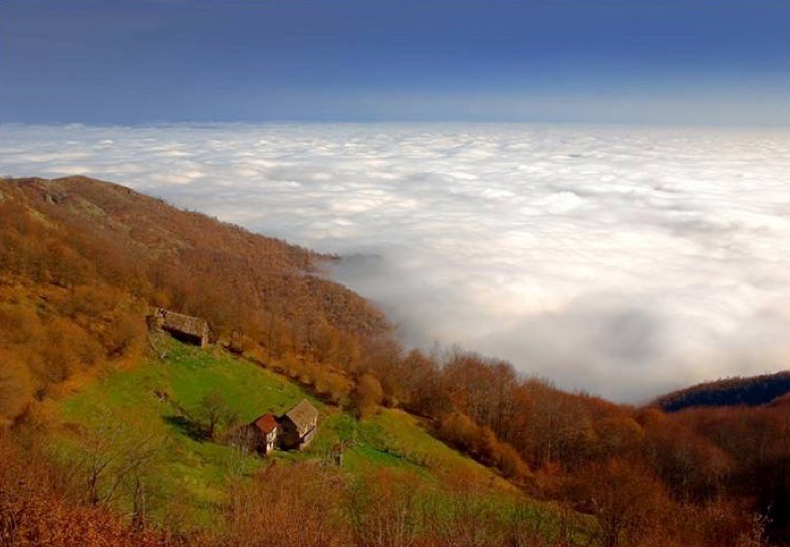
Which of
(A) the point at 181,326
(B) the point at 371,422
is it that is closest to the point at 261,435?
(B) the point at 371,422

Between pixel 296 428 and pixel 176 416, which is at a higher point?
pixel 176 416

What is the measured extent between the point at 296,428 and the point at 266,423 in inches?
85.4

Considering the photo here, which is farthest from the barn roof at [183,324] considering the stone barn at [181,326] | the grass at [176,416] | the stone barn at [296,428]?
the stone barn at [296,428]

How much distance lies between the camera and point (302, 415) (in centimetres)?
3462

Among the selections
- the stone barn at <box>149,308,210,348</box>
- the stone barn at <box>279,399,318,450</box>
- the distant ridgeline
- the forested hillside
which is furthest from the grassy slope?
the distant ridgeline

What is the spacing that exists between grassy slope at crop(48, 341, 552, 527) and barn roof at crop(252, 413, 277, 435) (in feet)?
5.16

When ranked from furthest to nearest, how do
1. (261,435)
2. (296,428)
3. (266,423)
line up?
(296,428) < (266,423) < (261,435)

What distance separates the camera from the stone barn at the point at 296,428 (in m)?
33.5

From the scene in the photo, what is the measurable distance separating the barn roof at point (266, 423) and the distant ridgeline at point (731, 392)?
59826 mm

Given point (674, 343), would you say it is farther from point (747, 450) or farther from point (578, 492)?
point (578, 492)

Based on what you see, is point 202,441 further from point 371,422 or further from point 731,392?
point 731,392

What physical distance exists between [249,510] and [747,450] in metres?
41.0

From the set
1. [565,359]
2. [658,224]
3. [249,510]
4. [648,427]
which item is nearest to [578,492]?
[648,427]

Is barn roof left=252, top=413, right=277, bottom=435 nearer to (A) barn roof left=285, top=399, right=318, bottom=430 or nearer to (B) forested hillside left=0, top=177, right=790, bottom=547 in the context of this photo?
(A) barn roof left=285, top=399, right=318, bottom=430
